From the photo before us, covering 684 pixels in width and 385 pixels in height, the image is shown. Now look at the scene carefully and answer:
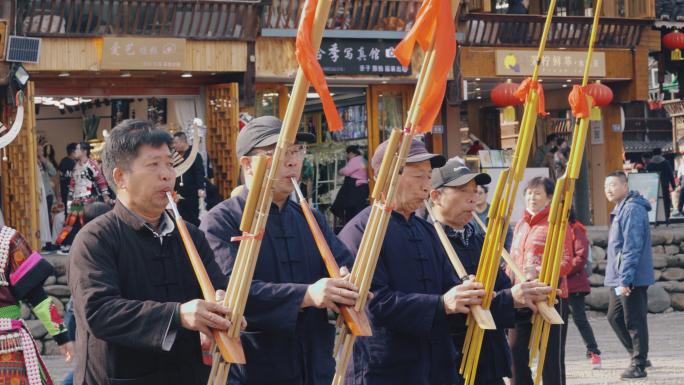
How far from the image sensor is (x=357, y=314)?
97.1 inches

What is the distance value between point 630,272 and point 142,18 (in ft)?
23.5

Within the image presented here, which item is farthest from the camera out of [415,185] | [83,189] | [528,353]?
[83,189]

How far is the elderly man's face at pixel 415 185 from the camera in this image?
351cm

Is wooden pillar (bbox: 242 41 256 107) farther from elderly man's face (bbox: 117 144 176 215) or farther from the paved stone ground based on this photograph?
elderly man's face (bbox: 117 144 176 215)

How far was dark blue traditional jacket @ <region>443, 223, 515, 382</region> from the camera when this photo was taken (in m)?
3.60

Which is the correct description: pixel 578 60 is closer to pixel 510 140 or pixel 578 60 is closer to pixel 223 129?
pixel 510 140

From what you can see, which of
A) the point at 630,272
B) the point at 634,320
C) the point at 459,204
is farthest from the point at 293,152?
the point at 634,320

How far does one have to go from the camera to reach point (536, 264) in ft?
18.6

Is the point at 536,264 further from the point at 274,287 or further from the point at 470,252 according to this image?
the point at 274,287

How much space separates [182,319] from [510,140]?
669 inches

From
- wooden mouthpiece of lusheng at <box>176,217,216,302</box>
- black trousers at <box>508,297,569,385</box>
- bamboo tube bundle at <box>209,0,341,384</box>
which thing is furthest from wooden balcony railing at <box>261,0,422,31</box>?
bamboo tube bundle at <box>209,0,341,384</box>

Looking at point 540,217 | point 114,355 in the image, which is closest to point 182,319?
point 114,355

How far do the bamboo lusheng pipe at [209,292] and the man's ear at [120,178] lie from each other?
151 mm

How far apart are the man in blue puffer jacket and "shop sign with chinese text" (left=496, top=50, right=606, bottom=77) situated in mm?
6281
